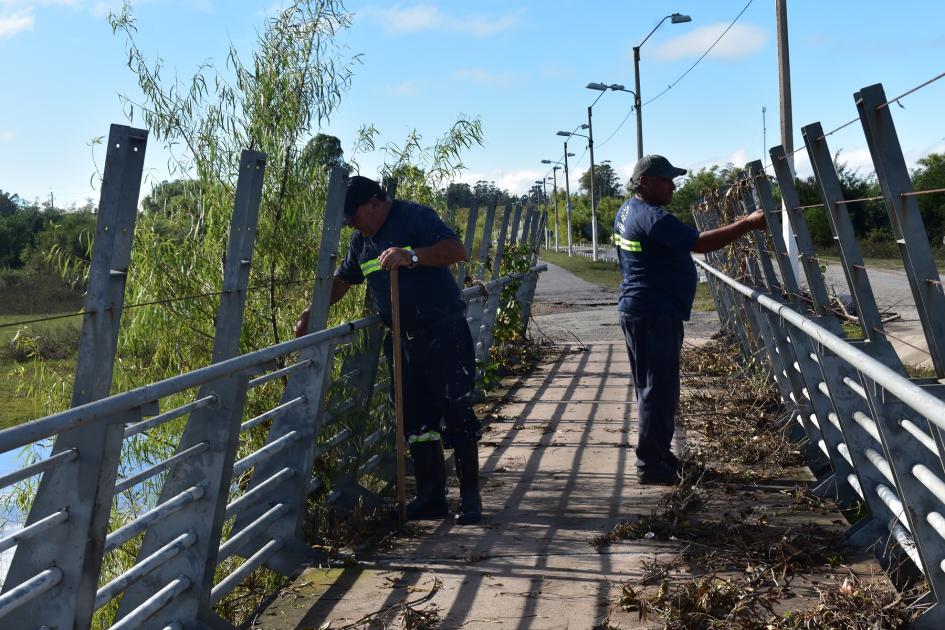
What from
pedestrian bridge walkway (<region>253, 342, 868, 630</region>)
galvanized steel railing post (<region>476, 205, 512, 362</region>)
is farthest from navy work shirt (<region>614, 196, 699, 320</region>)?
galvanized steel railing post (<region>476, 205, 512, 362</region>)

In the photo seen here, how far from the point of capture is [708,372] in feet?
36.7

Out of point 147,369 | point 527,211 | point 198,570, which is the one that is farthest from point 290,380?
point 527,211

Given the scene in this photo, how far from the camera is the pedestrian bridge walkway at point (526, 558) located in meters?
4.36

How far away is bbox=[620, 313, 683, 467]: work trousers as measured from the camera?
6535mm

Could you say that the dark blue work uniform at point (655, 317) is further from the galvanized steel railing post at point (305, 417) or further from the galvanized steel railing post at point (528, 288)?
the galvanized steel railing post at point (528, 288)

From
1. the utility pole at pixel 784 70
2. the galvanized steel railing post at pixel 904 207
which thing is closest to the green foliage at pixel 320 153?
the galvanized steel railing post at pixel 904 207

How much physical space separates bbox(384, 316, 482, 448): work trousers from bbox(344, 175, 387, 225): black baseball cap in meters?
0.68

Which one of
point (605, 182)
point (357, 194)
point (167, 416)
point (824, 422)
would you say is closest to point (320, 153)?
point (357, 194)

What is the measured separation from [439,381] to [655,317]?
143 cm

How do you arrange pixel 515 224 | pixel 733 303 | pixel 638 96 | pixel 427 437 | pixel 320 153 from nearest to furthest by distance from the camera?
pixel 427 437 < pixel 320 153 < pixel 733 303 < pixel 515 224 < pixel 638 96

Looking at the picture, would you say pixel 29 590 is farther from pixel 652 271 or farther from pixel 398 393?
pixel 652 271

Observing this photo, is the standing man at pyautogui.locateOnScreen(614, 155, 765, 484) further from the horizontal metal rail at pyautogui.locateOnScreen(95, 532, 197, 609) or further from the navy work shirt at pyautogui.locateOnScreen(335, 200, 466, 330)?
the horizontal metal rail at pyautogui.locateOnScreen(95, 532, 197, 609)

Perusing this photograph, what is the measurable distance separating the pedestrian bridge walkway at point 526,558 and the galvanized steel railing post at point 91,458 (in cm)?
145

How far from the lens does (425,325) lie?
5.82 metres
